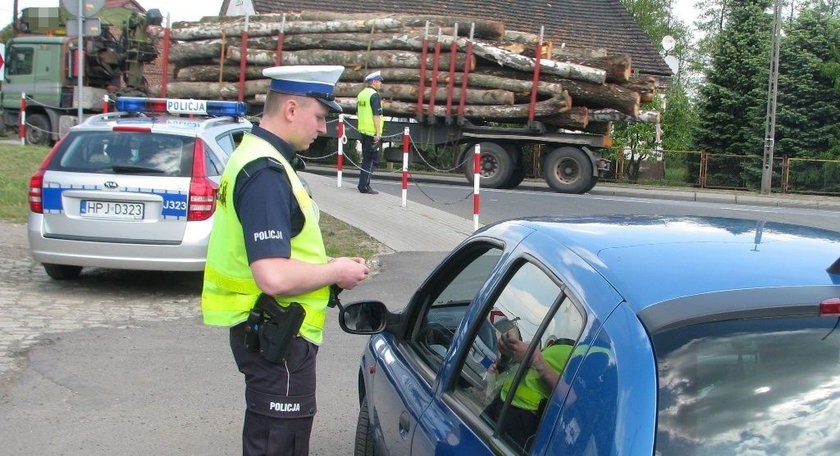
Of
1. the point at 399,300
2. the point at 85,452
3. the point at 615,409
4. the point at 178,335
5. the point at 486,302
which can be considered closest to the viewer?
the point at 615,409

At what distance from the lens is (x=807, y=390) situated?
2047mm

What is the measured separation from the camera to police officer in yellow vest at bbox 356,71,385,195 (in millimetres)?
15336

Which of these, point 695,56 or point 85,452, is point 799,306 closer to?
point 85,452

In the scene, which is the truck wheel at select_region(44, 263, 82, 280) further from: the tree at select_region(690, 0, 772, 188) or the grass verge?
the tree at select_region(690, 0, 772, 188)

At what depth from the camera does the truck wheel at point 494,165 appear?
20.4 m

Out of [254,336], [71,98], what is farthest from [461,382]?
[71,98]

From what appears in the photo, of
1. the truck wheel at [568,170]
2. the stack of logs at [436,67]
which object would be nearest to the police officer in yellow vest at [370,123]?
the stack of logs at [436,67]

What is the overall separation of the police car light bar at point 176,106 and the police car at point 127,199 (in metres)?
0.60

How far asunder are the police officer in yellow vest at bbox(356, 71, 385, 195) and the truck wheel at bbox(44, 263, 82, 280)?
723 cm

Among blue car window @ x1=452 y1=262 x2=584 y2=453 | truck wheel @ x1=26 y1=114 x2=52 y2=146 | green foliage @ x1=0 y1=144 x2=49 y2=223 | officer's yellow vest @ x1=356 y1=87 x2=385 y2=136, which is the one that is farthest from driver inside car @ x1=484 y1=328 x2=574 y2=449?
truck wheel @ x1=26 y1=114 x2=52 y2=146

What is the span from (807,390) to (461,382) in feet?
3.58

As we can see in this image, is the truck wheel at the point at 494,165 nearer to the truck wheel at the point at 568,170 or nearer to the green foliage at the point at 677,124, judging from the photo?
the truck wheel at the point at 568,170

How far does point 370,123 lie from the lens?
1535 cm

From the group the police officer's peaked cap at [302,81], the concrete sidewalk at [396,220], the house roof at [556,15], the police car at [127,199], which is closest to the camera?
the police officer's peaked cap at [302,81]
